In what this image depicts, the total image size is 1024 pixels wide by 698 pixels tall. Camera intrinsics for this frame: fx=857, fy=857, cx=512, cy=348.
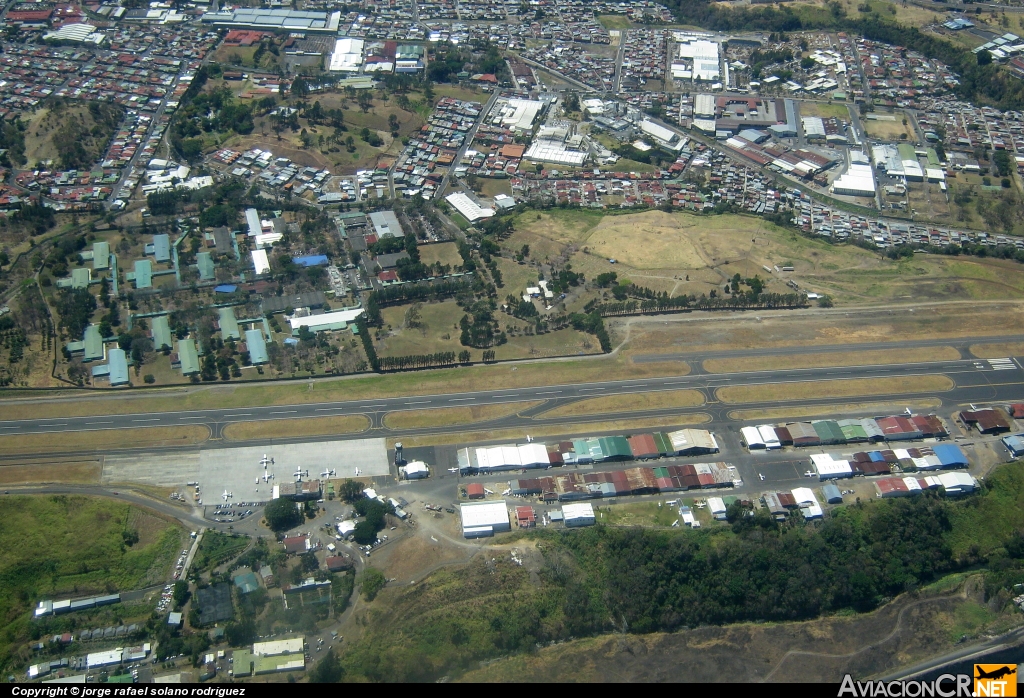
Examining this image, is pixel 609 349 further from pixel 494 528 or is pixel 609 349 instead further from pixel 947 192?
pixel 947 192

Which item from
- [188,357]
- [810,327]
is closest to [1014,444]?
[810,327]

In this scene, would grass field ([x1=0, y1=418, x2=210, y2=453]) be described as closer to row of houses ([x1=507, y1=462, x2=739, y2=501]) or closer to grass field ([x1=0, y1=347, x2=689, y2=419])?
grass field ([x1=0, y1=347, x2=689, y2=419])

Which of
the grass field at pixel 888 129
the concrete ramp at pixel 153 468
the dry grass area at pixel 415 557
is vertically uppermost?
the grass field at pixel 888 129

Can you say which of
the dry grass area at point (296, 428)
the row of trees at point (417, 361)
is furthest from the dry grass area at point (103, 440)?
the row of trees at point (417, 361)

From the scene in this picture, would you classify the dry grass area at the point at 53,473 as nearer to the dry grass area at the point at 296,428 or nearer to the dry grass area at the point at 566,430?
the dry grass area at the point at 296,428

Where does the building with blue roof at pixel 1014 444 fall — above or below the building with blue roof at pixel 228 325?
above

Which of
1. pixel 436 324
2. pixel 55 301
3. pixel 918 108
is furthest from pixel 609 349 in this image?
pixel 918 108
